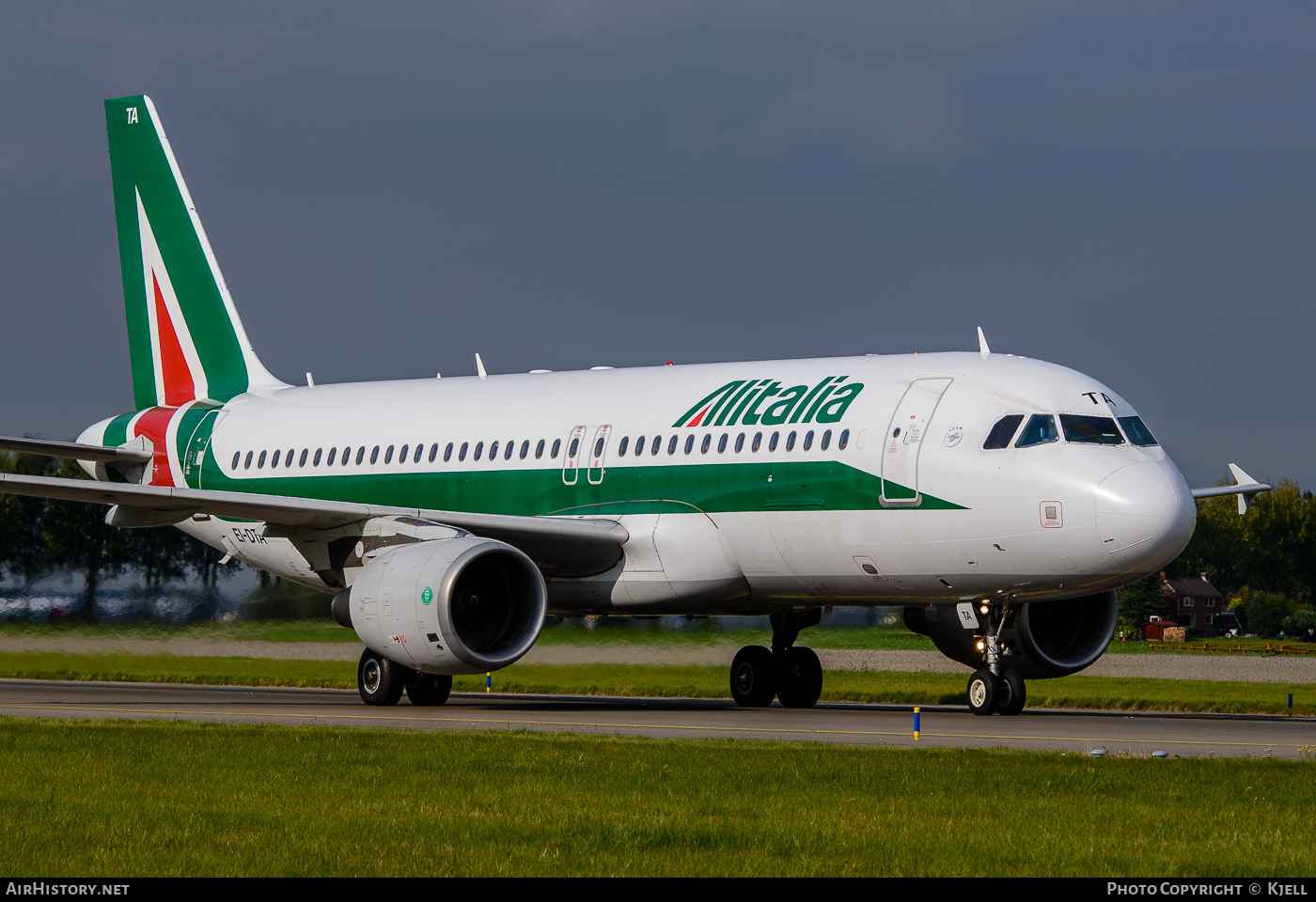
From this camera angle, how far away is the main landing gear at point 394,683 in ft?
72.3

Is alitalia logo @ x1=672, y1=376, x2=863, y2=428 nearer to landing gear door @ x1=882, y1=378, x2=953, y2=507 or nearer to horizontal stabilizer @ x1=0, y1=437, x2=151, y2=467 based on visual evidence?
landing gear door @ x1=882, y1=378, x2=953, y2=507

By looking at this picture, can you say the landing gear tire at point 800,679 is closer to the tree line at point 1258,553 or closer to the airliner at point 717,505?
the airliner at point 717,505

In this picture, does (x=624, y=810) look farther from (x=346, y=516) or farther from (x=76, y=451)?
(x=76, y=451)

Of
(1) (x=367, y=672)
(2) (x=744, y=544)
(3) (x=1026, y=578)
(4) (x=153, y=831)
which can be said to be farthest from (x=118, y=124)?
(4) (x=153, y=831)

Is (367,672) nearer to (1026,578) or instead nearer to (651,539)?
(651,539)

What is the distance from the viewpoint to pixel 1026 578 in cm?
1866

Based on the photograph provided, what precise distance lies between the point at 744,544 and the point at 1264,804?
10.3 m

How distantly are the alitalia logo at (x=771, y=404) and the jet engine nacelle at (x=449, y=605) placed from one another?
3140 millimetres

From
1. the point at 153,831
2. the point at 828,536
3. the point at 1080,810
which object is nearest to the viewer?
the point at 153,831

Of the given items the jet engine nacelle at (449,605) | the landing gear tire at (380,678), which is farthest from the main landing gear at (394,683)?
the jet engine nacelle at (449,605)

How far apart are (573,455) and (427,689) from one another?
12.1ft

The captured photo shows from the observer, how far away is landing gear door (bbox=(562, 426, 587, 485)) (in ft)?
74.7

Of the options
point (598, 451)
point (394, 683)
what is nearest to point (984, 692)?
point (598, 451)

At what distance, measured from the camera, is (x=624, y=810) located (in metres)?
10.6
